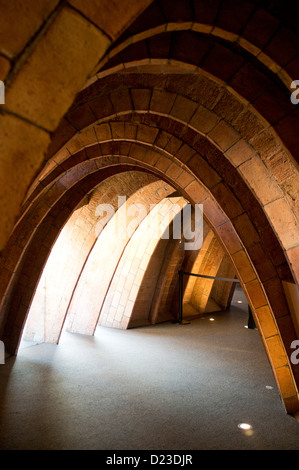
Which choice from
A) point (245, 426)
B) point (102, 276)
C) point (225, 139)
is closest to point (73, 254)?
point (102, 276)

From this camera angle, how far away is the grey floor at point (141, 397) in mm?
4172

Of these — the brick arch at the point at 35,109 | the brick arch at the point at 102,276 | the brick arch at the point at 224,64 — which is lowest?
the brick arch at the point at 35,109

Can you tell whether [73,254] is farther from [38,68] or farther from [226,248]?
[38,68]

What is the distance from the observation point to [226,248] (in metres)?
5.82

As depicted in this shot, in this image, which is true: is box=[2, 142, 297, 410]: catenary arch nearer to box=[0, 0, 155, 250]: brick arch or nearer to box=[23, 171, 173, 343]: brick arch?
box=[23, 171, 173, 343]: brick arch

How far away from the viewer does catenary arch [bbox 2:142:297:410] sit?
530 centimetres

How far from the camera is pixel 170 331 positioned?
10.2 metres

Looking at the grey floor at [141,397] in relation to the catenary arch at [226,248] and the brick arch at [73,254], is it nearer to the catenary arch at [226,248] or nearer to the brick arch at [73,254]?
the catenary arch at [226,248]

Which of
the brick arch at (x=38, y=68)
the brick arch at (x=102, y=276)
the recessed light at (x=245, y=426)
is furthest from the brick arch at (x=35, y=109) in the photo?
the brick arch at (x=102, y=276)

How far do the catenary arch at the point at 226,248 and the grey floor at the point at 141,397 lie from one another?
59cm

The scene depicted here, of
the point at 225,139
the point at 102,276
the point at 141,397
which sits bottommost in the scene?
the point at 141,397

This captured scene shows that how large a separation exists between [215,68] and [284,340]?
3.58 metres

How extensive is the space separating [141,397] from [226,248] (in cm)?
267
